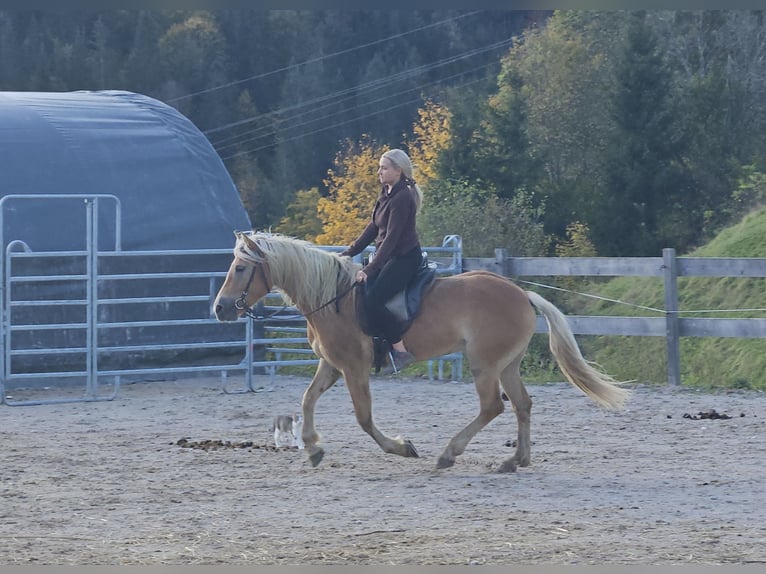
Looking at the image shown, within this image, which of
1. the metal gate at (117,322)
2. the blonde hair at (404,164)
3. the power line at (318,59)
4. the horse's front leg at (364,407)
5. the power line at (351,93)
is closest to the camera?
the blonde hair at (404,164)

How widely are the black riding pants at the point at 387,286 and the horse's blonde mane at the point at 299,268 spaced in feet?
0.85

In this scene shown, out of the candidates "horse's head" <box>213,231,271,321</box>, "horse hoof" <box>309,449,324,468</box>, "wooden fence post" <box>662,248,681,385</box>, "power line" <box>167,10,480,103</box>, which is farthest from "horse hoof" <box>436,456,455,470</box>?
"power line" <box>167,10,480,103</box>

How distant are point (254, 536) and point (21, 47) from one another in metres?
48.1

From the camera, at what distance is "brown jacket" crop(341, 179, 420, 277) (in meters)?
6.35

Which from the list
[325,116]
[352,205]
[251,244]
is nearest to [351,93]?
[325,116]

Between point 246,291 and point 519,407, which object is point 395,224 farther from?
point 519,407

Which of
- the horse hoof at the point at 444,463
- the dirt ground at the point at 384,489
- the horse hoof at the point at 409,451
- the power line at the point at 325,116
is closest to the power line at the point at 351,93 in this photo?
the power line at the point at 325,116

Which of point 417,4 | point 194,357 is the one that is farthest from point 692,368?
point 417,4

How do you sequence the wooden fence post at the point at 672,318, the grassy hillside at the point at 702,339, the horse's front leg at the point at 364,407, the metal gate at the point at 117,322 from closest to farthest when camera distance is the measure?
the horse's front leg at the point at 364,407, the metal gate at the point at 117,322, the wooden fence post at the point at 672,318, the grassy hillside at the point at 702,339

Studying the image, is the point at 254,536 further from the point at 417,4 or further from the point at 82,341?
the point at 82,341

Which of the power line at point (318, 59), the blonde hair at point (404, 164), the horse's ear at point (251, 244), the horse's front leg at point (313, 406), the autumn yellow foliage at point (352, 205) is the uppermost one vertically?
the power line at point (318, 59)

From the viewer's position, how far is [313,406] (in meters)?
6.75

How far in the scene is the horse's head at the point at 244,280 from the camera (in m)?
6.64

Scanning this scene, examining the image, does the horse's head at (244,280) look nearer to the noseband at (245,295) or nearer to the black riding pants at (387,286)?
the noseband at (245,295)
